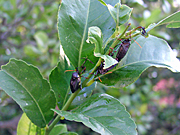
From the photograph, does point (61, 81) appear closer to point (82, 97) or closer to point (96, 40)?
point (82, 97)

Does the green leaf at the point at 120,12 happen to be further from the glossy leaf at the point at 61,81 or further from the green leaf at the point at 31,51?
the green leaf at the point at 31,51

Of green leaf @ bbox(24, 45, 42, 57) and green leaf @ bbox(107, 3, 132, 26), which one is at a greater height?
green leaf @ bbox(107, 3, 132, 26)

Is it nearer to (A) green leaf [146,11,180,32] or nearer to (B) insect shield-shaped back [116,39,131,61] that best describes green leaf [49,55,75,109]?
(B) insect shield-shaped back [116,39,131,61]

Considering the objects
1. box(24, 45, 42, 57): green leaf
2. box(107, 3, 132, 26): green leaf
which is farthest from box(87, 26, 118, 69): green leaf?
box(24, 45, 42, 57): green leaf

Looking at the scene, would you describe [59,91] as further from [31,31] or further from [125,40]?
[31,31]

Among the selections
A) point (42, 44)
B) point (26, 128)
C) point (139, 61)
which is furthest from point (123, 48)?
point (42, 44)

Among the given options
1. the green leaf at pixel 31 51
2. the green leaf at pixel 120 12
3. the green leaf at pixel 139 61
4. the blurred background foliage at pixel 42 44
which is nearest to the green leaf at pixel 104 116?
the green leaf at pixel 139 61
